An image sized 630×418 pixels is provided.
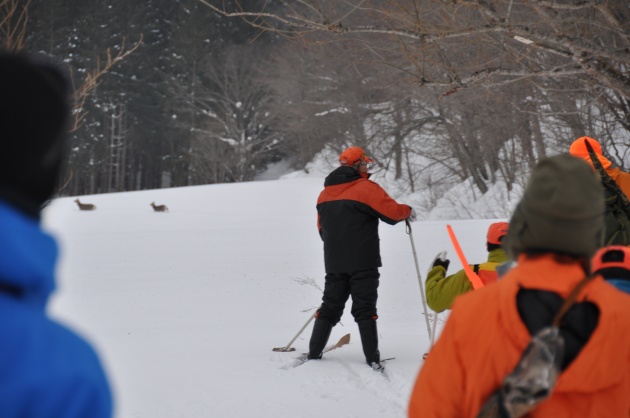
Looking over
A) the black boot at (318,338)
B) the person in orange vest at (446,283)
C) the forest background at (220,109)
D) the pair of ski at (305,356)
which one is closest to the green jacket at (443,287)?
the person in orange vest at (446,283)

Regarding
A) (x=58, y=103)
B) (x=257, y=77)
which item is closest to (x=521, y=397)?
(x=58, y=103)

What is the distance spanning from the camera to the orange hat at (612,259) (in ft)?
7.72

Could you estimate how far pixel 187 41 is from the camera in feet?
169

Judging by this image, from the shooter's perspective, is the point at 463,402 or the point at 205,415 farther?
the point at 205,415

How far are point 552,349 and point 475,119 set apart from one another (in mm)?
19015

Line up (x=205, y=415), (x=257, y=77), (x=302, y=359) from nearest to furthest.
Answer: (x=205, y=415)
(x=302, y=359)
(x=257, y=77)

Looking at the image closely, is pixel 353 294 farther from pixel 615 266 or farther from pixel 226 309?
pixel 226 309

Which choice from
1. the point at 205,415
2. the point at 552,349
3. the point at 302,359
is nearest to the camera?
the point at 552,349

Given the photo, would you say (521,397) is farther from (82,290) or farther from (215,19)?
(215,19)

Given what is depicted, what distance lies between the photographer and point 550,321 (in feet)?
6.04

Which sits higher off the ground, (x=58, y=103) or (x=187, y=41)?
(x=187, y=41)

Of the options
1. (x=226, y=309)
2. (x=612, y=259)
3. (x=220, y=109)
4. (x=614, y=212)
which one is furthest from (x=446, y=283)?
(x=220, y=109)

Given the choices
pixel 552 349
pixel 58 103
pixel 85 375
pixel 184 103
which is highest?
pixel 184 103

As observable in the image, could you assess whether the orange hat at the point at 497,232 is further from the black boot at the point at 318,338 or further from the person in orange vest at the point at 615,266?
the black boot at the point at 318,338
